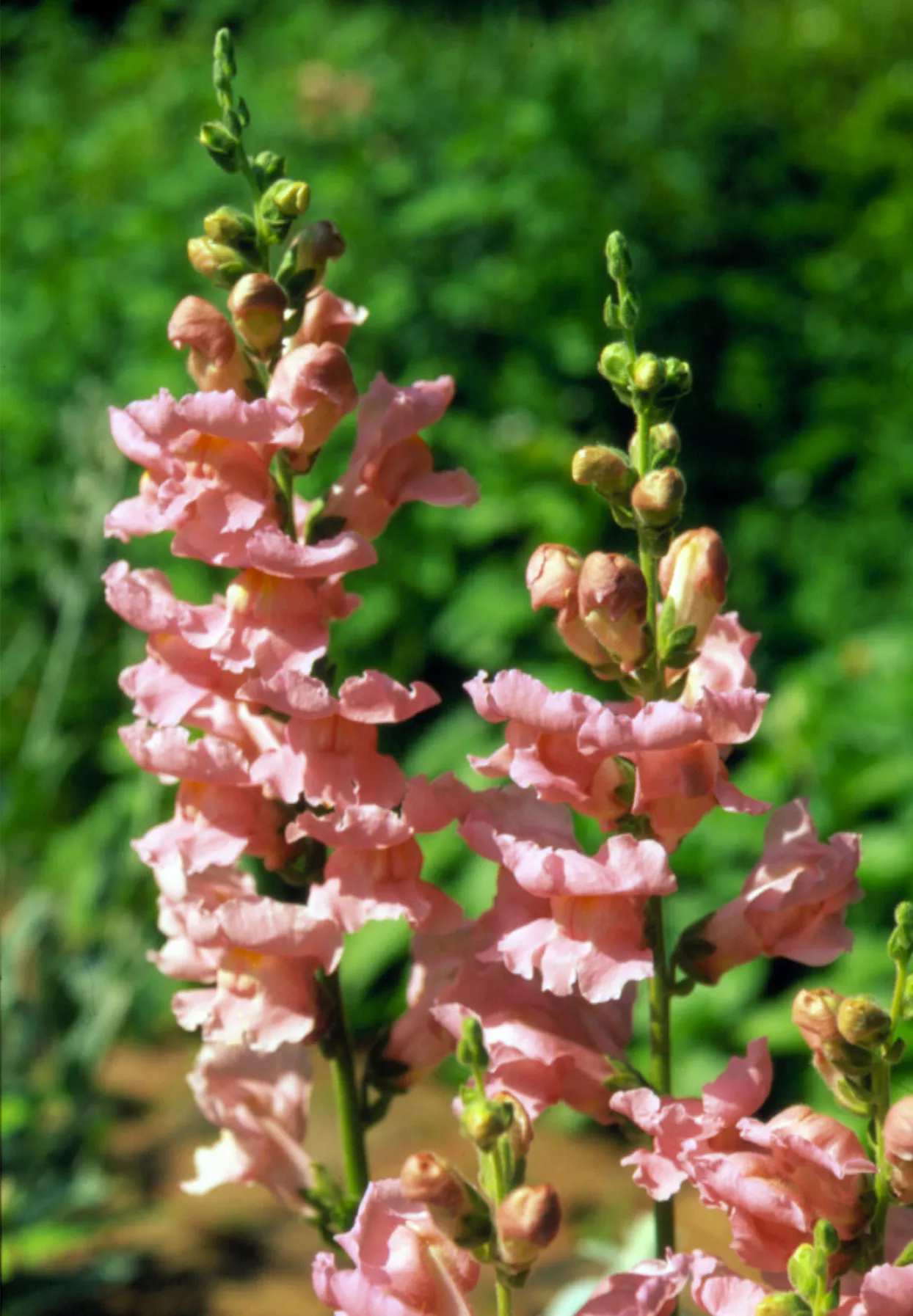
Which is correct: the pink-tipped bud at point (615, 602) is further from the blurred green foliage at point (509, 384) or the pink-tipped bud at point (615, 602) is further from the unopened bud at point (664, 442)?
the blurred green foliage at point (509, 384)

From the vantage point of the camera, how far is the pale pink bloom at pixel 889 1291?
0.57m

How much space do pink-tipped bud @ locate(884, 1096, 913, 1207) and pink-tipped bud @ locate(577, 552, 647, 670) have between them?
226mm

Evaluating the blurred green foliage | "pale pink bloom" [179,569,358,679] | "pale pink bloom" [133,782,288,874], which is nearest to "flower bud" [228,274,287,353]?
"pale pink bloom" [179,569,358,679]

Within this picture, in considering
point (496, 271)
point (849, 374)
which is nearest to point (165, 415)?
point (496, 271)

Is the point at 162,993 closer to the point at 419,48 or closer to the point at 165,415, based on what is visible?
the point at 165,415

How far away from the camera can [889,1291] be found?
1.89ft

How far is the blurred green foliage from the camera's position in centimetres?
239

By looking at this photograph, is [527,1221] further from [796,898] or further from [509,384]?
[509,384]

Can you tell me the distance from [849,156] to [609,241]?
3867 millimetres

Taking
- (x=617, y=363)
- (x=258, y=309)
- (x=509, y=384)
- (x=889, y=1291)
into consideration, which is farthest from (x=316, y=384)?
(x=509, y=384)

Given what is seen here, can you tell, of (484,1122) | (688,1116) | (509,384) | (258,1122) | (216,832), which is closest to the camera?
(484,1122)

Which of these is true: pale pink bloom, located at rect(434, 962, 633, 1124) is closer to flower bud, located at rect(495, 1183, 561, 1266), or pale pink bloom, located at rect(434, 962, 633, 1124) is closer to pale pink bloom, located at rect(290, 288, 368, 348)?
flower bud, located at rect(495, 1183, 561, 1266)

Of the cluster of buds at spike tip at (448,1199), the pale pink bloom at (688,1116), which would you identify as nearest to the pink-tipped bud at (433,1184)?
the cluster of buds at spike tip at (448,1199)

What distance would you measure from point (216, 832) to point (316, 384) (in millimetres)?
229
